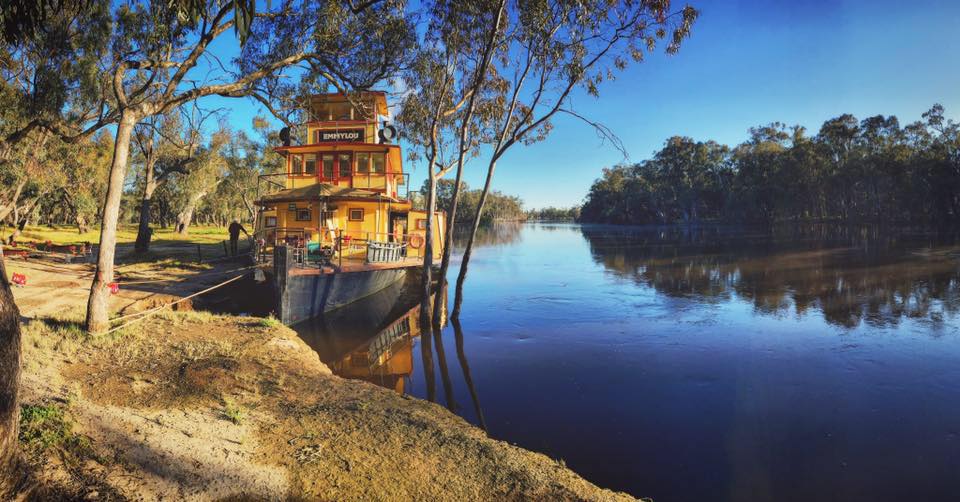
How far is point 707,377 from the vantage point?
10.0 metres

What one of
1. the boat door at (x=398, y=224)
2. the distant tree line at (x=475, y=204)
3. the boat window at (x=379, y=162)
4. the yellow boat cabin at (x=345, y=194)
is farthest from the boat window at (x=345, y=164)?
the distant tree line at (x=475, y=204)

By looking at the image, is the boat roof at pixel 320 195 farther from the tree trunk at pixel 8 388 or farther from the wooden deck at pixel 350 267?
the tree trunk at pixel 8 388

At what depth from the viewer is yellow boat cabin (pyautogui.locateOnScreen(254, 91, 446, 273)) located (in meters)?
17.0

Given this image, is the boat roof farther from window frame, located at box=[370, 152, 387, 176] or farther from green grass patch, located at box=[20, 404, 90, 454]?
green grass patch, located at box=[20, 404, 90, 454]

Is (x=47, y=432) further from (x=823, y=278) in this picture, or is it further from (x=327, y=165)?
(x=823, y=278)

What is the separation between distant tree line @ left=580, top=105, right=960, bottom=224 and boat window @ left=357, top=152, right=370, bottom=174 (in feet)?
214

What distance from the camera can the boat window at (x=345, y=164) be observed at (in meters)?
19.6

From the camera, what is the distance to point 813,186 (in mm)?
72000

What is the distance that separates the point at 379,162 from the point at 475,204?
4220 inches

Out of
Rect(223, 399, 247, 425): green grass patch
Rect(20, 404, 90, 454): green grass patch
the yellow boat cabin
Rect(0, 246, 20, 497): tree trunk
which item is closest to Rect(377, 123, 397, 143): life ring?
the yellow boat cabin

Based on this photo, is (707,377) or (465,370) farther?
(465,370)

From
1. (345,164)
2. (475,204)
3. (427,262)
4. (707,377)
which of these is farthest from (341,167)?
(475,204)

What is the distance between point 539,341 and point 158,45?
1111cm

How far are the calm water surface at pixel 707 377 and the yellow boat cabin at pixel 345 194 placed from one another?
2421mm
